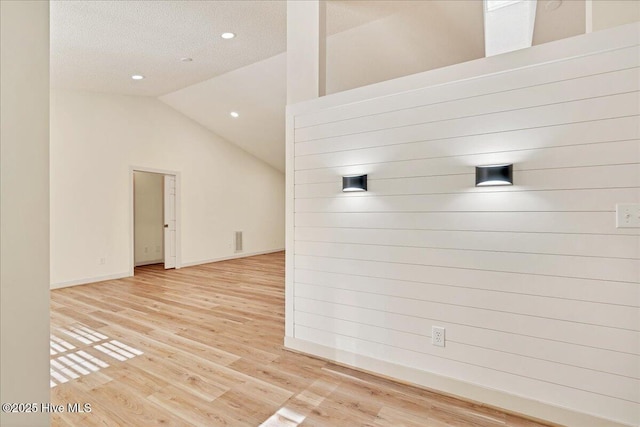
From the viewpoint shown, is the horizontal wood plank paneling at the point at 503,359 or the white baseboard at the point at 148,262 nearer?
the horizontal wood plank paneling at the point at 503,359

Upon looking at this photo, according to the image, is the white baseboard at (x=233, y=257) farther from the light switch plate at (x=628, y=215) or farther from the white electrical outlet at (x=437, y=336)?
the light switch plate at (x=628, y=215)

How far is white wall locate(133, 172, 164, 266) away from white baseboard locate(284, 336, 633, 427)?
623 cm

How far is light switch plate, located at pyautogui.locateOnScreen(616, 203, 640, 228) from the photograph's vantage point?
1.77 m

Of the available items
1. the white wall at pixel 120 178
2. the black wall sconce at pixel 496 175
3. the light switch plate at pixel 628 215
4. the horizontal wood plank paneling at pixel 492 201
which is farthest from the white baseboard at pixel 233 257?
the light switch plate at pixel 628 215

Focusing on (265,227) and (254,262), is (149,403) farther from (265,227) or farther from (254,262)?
(265,227)

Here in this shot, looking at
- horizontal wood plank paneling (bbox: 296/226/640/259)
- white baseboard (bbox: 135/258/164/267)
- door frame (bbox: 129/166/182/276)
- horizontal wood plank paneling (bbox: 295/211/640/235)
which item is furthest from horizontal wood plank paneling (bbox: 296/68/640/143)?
white baseboard (bbox: 135/258/164/267)

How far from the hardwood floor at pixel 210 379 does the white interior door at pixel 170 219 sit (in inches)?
111

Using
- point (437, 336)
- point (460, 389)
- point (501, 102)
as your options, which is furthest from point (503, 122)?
point (460, 389)

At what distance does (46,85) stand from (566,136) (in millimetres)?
2388

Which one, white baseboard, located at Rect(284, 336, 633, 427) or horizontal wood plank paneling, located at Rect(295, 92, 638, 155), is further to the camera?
white baseboard, located at Rect(284, 336, 633, 427)

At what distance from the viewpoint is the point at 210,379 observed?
252 centimetres

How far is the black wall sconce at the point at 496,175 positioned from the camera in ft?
6.70

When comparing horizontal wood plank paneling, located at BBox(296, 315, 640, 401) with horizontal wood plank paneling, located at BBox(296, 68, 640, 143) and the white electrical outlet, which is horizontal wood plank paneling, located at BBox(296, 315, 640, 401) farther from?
horizontal wood plank paneling, located at BBox(296, 68, 640, 143)

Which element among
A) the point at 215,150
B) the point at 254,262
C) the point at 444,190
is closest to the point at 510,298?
the point at 444,190
